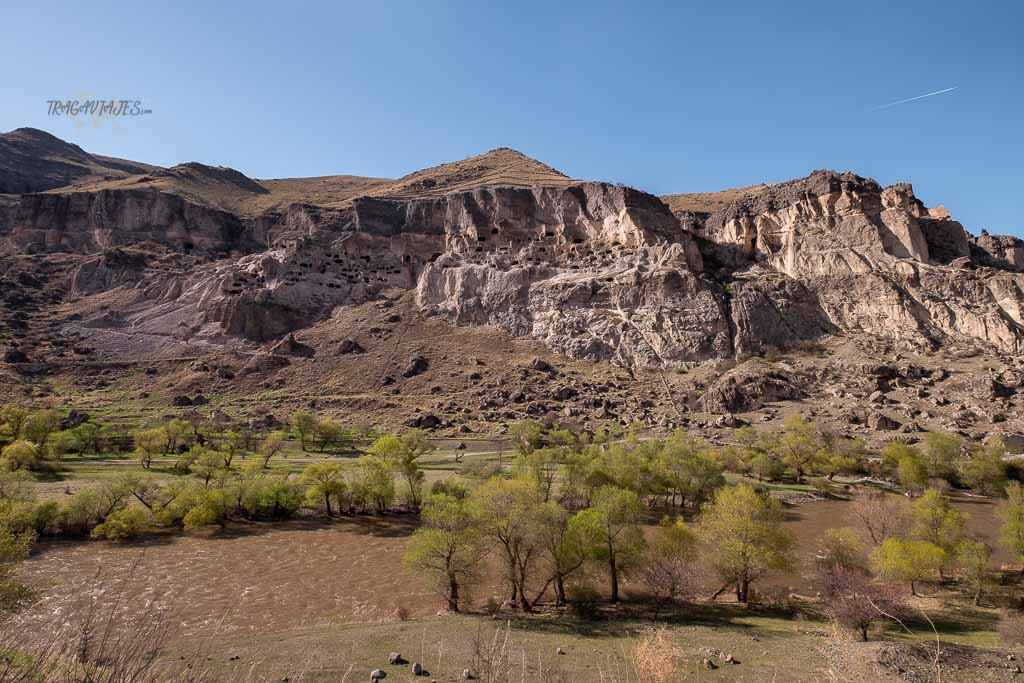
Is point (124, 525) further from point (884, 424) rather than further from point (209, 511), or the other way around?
point (884, 424)

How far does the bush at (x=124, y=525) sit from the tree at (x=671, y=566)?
25903 millimetres

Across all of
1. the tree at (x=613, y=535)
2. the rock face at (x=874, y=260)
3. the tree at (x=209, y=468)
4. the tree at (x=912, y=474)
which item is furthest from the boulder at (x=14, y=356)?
the rock face at (x=874, y=260)

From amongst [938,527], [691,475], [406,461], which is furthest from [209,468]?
[938,527]

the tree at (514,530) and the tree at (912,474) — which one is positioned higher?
the tree at (514,530)

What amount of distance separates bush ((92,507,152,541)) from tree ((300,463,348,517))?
26.9 ft

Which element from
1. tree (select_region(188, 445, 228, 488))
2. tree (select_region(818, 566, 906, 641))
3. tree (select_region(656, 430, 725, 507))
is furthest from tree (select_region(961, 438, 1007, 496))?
tree (select_region(188, 445, 228, 488))

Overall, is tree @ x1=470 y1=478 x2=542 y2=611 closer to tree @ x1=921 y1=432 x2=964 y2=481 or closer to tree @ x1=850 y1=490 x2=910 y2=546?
tree @ x1=850 y1=490 x2=910 y2=546

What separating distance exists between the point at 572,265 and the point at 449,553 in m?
70.8

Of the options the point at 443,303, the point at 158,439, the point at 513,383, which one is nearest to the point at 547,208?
the point at 443,303

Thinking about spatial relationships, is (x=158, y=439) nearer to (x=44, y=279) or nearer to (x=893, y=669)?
(x=893, y=669)

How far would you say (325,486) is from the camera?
29.8 metres

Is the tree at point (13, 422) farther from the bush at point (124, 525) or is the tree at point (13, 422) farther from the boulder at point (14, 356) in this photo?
the boulder at point (14, 356)

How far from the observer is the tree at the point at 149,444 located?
130 ft

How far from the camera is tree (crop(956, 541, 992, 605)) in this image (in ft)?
59.4
